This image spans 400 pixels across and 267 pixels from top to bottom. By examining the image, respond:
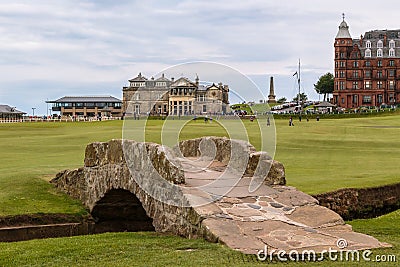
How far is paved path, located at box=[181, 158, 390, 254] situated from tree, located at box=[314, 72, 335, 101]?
504ft

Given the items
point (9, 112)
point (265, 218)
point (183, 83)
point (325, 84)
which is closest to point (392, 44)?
point (325, 84)

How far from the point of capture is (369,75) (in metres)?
133

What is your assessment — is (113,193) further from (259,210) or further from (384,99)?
(384,99)

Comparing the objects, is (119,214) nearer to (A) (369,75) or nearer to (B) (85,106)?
(A) (369,75)

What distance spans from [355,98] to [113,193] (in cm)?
11861

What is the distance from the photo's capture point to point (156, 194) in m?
16.0

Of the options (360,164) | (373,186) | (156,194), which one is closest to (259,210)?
→ (156,194)

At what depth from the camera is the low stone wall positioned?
21.6m

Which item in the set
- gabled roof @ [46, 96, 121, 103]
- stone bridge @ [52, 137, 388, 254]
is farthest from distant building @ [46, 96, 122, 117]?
stone bridge @ [52, 137, 388, 254]

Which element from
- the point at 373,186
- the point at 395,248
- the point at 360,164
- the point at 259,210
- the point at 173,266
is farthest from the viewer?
the point at 360,164

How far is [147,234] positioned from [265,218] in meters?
3.42

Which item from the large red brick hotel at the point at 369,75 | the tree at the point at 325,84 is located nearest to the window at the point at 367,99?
the large red brick hotel at the point at 369,75

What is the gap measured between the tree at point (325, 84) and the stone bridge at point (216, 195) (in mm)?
149001

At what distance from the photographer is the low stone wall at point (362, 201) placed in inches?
850
